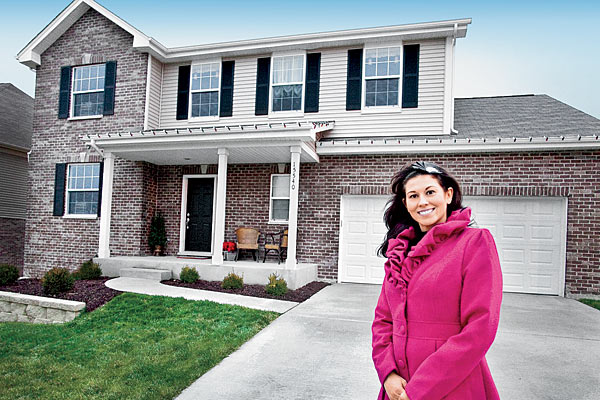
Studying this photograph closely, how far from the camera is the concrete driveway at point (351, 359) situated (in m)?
3.88

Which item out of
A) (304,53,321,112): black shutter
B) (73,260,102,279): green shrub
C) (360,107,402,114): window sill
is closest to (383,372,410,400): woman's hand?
(73,260,102,279): green shrub

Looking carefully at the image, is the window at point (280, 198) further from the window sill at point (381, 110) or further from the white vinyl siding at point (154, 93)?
the white vinyl siding at point (154, 93)

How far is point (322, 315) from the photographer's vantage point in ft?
21.2

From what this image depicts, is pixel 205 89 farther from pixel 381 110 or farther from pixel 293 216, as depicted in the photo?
pixel 293 216

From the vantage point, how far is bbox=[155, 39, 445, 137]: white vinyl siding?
32.7ft

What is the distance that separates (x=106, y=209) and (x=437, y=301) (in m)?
9.77

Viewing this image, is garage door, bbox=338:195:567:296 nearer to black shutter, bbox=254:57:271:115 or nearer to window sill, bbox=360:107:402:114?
window sill, bbox=360:107:402:114

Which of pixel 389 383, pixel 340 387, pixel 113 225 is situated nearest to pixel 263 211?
pixel 113 225

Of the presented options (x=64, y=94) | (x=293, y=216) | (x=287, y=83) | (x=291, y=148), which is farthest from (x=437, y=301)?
(x=64, y=94)

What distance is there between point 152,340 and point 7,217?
12240 millimetres

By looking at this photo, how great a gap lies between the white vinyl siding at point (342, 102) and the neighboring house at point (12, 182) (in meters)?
6.46

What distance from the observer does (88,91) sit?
1179cm

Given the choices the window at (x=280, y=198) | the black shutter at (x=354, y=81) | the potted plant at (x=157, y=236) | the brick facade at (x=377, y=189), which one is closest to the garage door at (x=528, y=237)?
the brick facade at (x=377, y=189)

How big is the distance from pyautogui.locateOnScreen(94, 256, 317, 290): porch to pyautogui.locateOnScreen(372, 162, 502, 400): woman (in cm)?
648
